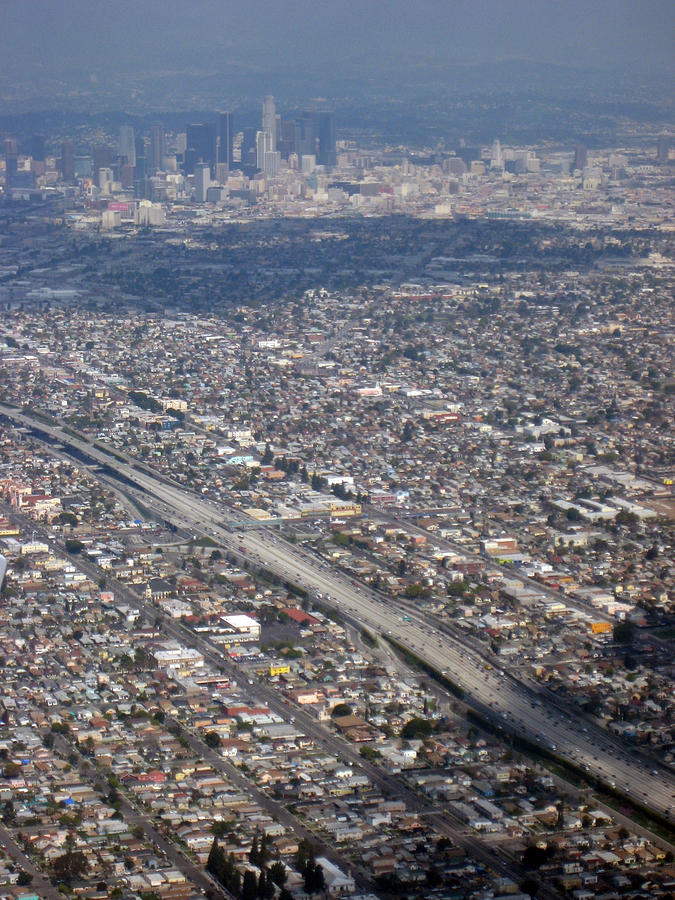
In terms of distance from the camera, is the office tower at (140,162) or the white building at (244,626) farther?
the office tower at (140,162)

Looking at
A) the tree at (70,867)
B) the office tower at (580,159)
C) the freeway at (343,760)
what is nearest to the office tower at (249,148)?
the office tower at (580,159)

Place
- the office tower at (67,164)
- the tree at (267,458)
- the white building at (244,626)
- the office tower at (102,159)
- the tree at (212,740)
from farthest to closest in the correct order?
the office tower at (67,164), the office tower at (102,159), the tree at (267,458), the white building at (244,626), the tree at (212,740)

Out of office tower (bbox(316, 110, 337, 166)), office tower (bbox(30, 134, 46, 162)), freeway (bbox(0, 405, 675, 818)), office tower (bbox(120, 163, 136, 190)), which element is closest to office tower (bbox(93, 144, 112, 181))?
office tower (bbox(120, 163, 136, 190))

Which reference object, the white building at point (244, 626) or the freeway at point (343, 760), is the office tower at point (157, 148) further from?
the freeway at point (343, 760)

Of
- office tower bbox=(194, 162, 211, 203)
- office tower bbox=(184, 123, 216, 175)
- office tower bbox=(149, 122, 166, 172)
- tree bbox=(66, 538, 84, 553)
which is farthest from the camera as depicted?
office tower bbox=(149, 122, 166, 172)

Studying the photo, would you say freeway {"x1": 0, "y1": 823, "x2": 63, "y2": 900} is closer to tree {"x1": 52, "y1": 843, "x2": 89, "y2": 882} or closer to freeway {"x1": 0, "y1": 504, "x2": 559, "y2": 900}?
tree {"x1": 52, "y1": 843, "x2": 89, "y2": 882}

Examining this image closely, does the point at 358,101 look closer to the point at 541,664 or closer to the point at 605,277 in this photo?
the point at 605,277
